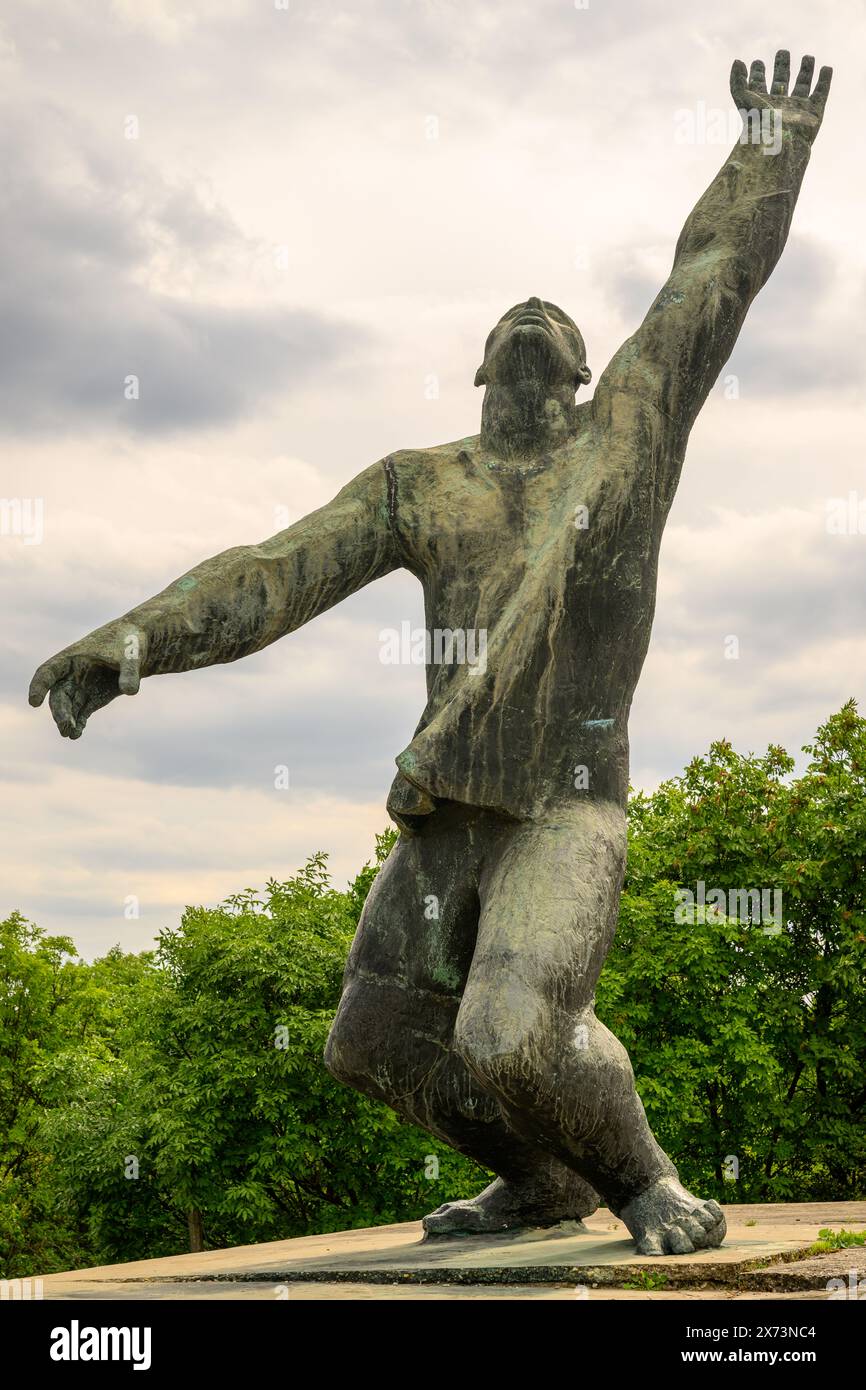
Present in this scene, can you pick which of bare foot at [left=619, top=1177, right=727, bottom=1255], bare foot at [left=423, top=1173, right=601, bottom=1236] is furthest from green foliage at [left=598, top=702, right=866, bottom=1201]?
bare foot at [left=619, top=1177, right=727, bottom=1255]

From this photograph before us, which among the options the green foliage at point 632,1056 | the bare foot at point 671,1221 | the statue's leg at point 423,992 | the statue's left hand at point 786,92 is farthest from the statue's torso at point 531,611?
the green foliage at point 632,1056

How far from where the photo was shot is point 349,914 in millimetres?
28609

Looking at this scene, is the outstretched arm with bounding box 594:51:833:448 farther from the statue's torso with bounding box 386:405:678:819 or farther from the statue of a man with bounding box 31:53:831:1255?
the statue's torso with bounding box 386:405:678:819

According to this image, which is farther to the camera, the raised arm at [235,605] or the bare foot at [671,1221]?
the raised arm at [235,605]

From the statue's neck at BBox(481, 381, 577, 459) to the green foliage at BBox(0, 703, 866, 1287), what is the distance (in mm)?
18224

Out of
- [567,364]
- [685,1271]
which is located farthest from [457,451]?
[685,1271]

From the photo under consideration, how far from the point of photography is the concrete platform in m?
5.06

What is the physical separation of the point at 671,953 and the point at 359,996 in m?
19.3

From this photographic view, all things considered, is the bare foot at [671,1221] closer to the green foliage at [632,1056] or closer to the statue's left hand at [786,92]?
the statue's left hand at [786,92]

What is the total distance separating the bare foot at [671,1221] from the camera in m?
5.52

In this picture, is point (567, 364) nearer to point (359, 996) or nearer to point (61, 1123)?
point (359, 996)

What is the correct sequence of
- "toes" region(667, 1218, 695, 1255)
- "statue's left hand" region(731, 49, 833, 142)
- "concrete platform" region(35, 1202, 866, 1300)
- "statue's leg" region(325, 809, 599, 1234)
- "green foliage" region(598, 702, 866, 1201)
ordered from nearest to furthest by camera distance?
"concrete platform" region(35, 1202, 866, 1300)
"toes" region(667, 1218, 695, 1255)
"statue's leg" region(325, 809, 599, 1234)
"statue's left hand" region(731, 49, 833, 142)
"green foliage" region(598, 702, 866, 1201)

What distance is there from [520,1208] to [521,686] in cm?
210

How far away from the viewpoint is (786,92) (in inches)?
275
